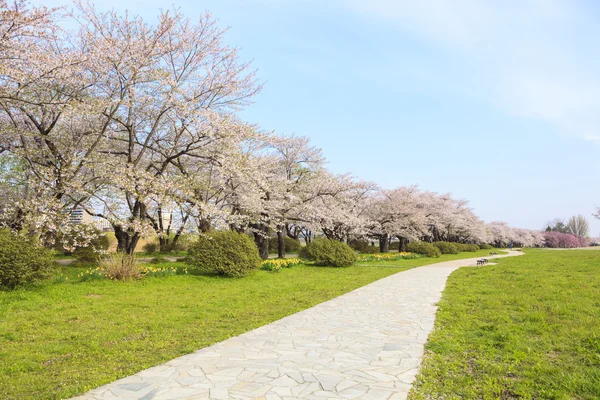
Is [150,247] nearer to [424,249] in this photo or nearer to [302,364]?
[424,249]

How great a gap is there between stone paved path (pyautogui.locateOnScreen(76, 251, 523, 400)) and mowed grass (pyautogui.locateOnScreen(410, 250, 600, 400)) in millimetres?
363

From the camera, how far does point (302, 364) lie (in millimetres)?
4488

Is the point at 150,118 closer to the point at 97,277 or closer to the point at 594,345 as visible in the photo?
the point at 97,277

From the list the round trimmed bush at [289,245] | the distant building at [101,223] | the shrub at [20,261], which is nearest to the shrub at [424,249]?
the round trimmed bush at [289,245]

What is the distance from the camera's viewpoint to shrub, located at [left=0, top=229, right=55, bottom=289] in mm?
9078

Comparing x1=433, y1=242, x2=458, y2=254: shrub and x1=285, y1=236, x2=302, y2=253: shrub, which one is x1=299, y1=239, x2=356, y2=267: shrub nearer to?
x1=285, y1=236, x2=302, y2=253: shrub

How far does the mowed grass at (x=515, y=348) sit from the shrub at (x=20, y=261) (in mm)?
9812

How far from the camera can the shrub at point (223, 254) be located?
523 inches

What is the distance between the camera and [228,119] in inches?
565

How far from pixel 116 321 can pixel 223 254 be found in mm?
6448

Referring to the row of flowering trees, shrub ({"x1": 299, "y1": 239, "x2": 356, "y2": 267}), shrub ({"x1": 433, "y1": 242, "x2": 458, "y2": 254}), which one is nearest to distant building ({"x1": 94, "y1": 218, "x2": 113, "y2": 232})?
the row of flowering trees

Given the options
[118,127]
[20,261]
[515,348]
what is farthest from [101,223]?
[515,348]

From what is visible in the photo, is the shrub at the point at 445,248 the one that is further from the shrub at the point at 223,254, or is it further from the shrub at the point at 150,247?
the shrub at the point at 223,254

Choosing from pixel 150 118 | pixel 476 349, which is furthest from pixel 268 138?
pixel 476 349
